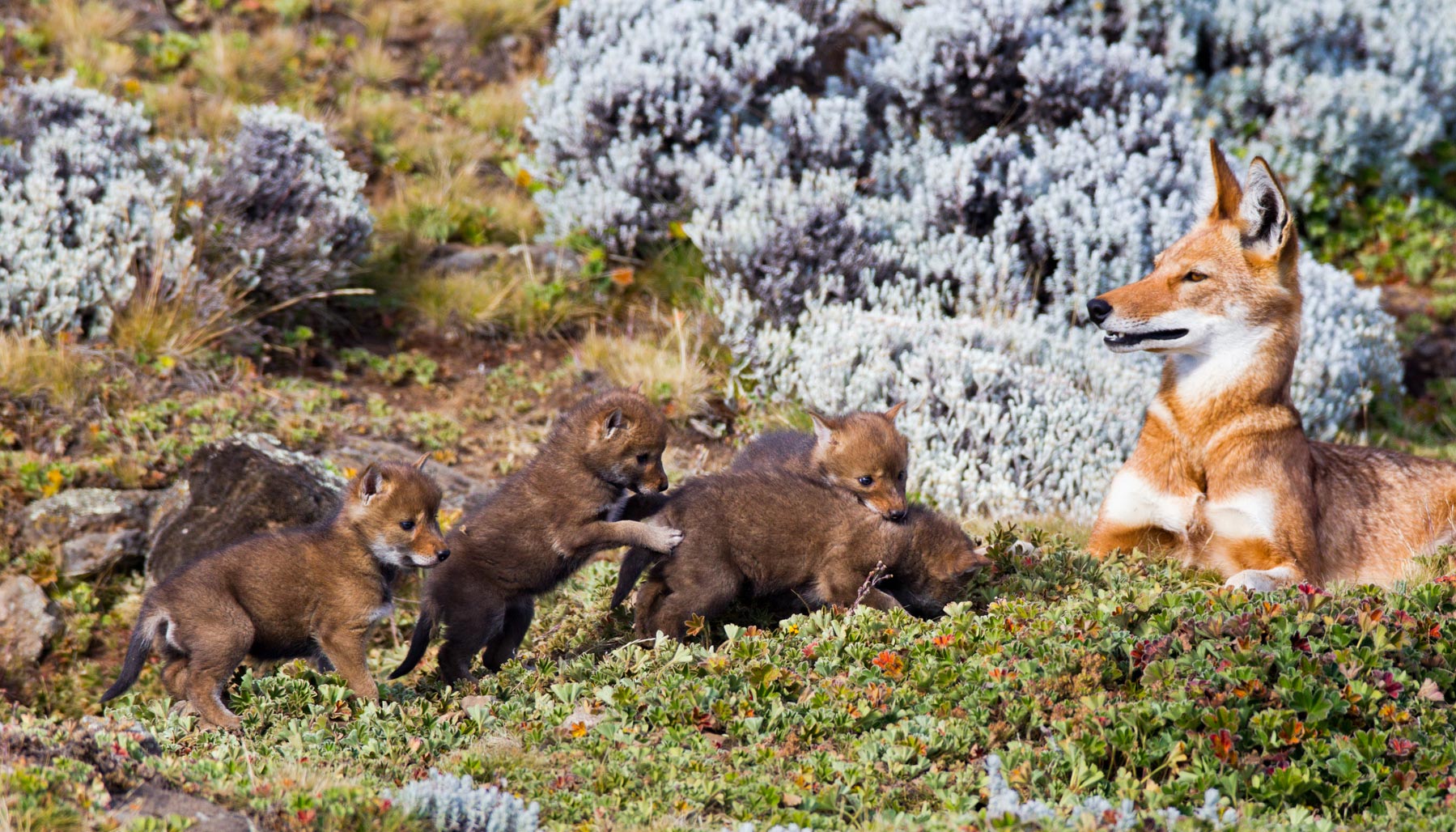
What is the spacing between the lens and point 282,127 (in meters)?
10.9

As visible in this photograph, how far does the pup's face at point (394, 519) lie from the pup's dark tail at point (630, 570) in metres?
0.87

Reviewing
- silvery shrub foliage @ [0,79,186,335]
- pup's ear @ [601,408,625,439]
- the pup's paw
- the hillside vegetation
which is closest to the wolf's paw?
the hillside vegetation

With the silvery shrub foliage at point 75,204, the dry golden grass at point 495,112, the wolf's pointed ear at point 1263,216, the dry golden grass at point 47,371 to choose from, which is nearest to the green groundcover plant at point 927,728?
the wolf's pointed ear at point 1263,216

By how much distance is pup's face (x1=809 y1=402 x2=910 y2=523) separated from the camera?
19.8ft

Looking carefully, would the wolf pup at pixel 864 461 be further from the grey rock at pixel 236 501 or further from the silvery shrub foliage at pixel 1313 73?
the silvery shrub foliage at pixel 1313 73

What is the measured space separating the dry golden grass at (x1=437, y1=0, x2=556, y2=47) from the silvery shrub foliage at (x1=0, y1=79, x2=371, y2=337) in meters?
3.78

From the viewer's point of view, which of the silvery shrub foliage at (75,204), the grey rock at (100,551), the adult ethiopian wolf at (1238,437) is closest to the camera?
the adult ethiopian wolf at (1238,437)

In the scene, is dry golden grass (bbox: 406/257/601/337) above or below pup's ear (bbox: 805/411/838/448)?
below

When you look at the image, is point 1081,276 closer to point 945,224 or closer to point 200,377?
point 945,224

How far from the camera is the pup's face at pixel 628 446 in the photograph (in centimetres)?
605

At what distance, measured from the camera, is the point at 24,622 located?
7.74m

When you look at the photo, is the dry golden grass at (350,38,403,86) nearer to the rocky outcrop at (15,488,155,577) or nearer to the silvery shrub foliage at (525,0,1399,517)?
the silvery shrub foliage at (525,0,1399,517)

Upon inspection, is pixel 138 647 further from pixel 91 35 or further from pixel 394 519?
pixel 91 35

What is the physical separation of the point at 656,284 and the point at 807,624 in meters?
5.98
